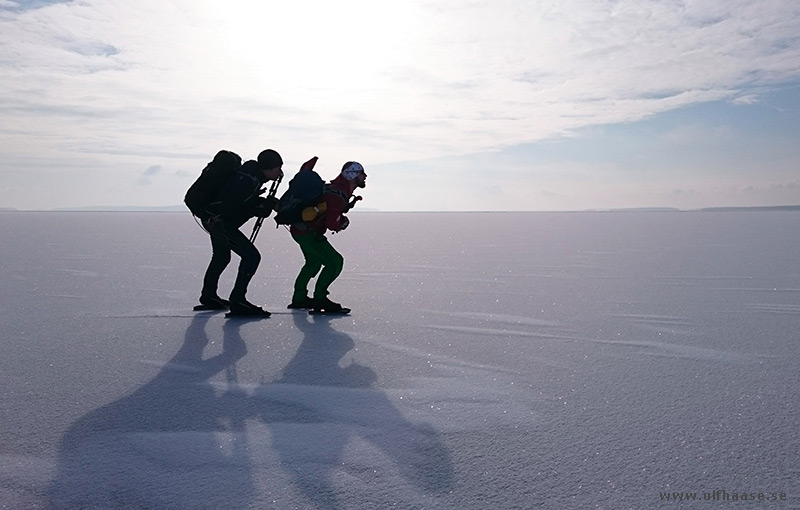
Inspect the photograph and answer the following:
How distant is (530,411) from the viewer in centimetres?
385

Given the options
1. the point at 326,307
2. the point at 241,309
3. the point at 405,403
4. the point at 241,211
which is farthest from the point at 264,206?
the point at 405,403

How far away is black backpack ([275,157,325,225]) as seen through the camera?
24.3ft

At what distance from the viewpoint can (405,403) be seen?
4.04 metres

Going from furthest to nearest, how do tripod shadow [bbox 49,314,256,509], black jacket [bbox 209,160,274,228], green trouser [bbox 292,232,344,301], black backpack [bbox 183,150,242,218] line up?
green trouser [bbox 292,232,344,301] < black jacket [bbox 209,160,274,228] < black backpack [bbox 183,150,242,218] < tripod shadow [bbox 49,314,256,509]

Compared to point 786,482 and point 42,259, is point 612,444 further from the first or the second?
point 42,259

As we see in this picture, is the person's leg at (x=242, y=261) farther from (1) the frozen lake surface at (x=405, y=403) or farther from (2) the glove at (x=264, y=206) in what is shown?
(1) the frozen lake surface at (x=405, y=403)

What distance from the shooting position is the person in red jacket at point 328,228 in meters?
7.52

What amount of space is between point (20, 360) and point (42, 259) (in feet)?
34.3

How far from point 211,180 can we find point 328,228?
1.41 metres

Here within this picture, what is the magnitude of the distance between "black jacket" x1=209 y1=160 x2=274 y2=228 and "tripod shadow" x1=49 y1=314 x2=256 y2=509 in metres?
3.12

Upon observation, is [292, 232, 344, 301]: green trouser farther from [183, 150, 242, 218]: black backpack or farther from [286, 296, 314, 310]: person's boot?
[183, 150, 242, 218]: black backpack

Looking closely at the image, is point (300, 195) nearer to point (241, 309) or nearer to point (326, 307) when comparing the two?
point (326, 307)

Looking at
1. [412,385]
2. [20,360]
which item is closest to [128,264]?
[20,360]

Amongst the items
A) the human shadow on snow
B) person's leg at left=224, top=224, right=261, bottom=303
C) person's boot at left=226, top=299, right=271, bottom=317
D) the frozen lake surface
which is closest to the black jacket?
person's leg at left=224, top=224, right=261, bottom=303
